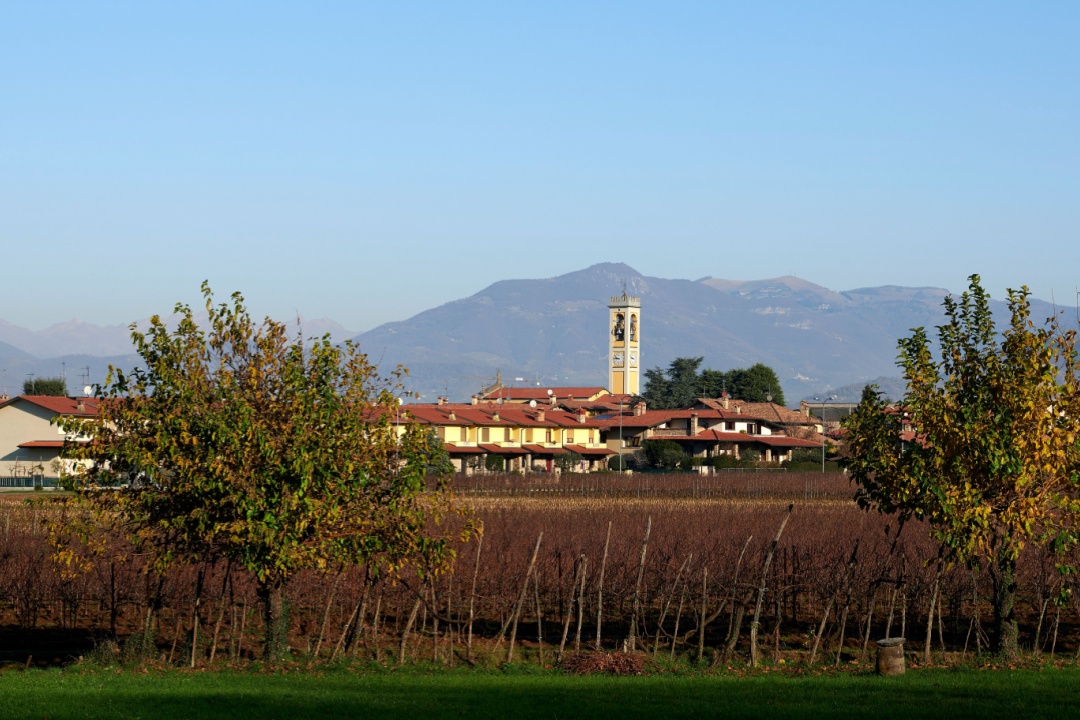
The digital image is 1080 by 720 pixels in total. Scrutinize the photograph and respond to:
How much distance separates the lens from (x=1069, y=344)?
2456 cm

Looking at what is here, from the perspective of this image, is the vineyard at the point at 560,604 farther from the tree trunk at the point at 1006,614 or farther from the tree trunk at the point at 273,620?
the tree trunk at the point at 273,620

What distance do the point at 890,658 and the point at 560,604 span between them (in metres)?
9.98

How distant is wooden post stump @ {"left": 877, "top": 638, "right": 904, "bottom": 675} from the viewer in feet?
79.6

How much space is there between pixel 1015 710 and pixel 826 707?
2.61 meters

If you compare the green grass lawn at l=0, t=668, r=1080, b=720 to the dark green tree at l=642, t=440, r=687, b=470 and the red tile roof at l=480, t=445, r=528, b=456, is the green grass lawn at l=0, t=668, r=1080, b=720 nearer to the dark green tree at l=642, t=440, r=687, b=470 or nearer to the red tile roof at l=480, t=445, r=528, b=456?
the dark green tree at l=642, t=440, r=687, b=470

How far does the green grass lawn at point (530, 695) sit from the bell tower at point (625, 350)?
155432 mm

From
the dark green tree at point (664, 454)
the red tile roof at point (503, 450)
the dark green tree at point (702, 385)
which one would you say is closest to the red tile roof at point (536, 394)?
the dark green tree at point (702, 385)

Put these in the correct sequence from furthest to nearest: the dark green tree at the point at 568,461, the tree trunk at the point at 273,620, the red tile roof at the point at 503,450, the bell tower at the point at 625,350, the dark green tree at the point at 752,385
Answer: the bell tower at the point at 625,350 < the dark green tree at the point at 752,385 < the red tile roof at the point at 503,450 < the dark green tree at the point at 568,461 < the tree trunk at the point at 273,620

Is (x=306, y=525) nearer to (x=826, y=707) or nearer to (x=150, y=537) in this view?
(x=150, y=537)

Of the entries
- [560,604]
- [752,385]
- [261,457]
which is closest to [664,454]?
[752,385]

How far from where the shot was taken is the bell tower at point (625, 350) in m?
182

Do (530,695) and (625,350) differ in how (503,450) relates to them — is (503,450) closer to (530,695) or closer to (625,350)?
(625,350)

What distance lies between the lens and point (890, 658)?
24344 mm

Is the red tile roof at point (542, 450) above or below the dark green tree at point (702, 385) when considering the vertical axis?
below
